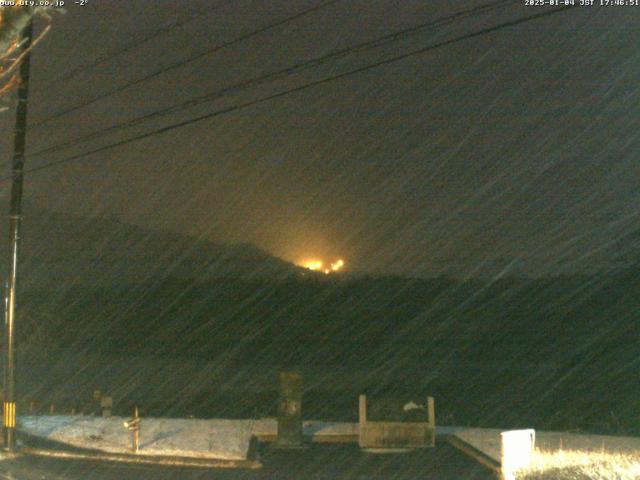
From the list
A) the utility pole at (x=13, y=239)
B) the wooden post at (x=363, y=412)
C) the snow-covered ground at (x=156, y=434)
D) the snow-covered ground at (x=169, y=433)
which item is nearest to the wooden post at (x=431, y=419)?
the wooden post at (x=363, y=412)

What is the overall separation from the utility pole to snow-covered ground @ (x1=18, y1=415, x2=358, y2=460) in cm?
193

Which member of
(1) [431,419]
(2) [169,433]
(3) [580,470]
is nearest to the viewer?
(3) [580,470]

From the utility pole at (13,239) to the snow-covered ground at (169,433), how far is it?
193 cm

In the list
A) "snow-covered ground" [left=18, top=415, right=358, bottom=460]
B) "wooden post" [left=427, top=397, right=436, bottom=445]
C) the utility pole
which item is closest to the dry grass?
"snow-covered ground" [left=18, top=415, right=358, bottom=460]

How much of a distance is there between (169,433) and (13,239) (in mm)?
6359

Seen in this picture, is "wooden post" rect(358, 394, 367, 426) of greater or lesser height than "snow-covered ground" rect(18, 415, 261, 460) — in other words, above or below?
above

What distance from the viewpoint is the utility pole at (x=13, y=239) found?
1845 cm

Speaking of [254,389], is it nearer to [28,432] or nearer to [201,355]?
[201,355]

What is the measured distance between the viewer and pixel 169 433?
2172 cm

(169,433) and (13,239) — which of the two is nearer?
(13,239)

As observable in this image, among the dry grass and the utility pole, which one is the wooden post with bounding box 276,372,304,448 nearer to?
the utility pole

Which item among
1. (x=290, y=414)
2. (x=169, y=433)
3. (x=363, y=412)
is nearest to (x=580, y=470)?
(x=363, y=412)

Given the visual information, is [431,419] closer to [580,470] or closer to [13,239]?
[13,239]

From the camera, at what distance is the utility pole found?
18.5 meters
